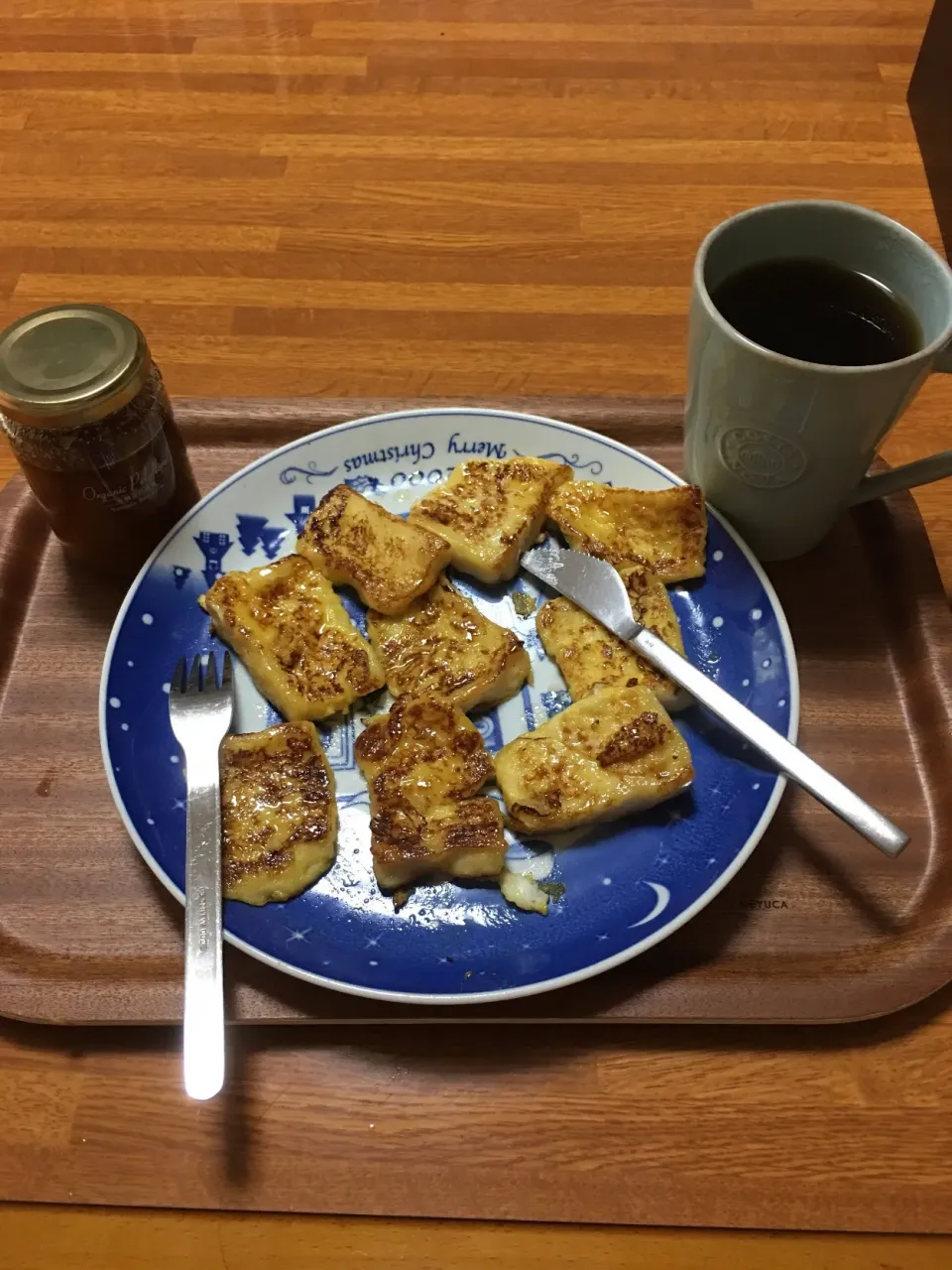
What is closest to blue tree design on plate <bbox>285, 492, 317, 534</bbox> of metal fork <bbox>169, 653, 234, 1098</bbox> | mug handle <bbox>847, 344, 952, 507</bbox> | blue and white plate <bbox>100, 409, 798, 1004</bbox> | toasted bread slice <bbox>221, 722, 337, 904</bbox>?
blue and white plate <bbox>100, 409, 798, 1004</bbox>

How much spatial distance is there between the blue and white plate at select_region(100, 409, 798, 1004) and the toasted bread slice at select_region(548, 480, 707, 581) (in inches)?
1.5

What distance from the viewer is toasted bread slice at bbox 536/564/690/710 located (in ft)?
4.05

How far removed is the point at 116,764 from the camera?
1.16 meters

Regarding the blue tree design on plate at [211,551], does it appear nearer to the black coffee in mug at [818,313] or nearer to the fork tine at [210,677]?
the fork tine at [210,677]

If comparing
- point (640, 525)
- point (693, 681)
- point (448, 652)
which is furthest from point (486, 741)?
point (640, 525)

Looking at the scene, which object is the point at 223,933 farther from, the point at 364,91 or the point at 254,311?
the point at 364,91

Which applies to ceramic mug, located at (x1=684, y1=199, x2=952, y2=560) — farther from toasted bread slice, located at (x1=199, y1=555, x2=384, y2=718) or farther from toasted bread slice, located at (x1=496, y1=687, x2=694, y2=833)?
toasted bread slice, located at (x1=199, y1=555, x2=384, y2=718)

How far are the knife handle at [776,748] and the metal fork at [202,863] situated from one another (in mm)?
557

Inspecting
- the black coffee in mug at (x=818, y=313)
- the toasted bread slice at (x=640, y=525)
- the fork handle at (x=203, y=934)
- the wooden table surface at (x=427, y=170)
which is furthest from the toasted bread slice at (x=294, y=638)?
the black coffee in mug at (x=818, y=313)

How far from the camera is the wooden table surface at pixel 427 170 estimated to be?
1729 millimetres

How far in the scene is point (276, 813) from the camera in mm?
1124

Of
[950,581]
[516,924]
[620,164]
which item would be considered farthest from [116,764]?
[620,164]

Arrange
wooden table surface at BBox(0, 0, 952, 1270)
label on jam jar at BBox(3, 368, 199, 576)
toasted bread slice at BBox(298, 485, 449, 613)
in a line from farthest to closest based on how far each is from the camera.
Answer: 1. wooden table surface at BBox(0, 0, 952, 1270)
2. toasted bread slice at BBox(298, 485, 449, 613)
3. label on jam jar at BBox(3, 368, 199, 576)

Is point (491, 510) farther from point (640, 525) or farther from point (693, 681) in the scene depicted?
point (693, 681)
